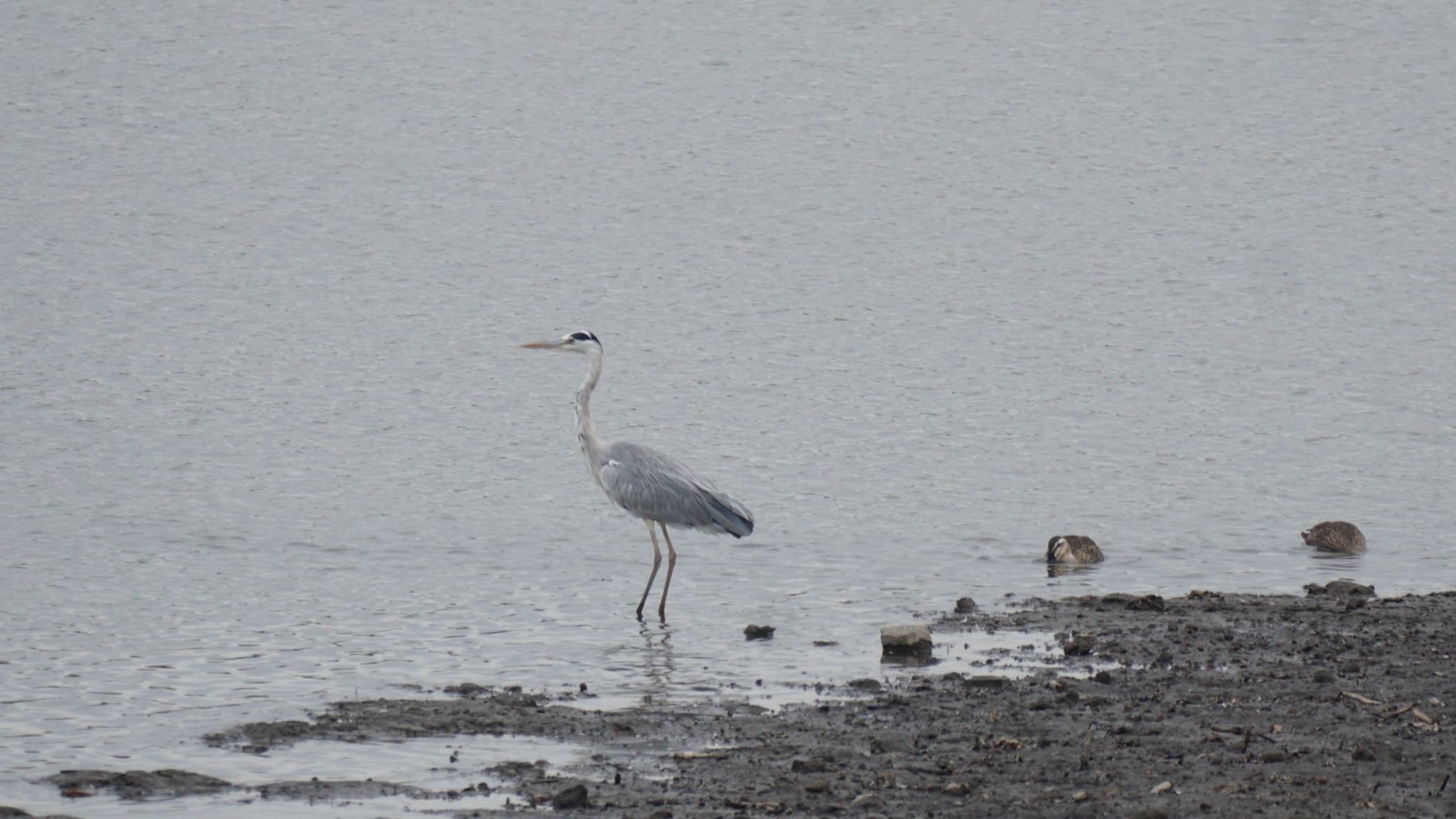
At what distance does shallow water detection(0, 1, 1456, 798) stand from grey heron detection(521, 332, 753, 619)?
0.67 m

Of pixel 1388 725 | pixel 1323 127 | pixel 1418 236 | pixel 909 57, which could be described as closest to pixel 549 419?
pixel 1388 725

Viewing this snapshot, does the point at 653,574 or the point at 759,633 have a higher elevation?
the point at 653,574

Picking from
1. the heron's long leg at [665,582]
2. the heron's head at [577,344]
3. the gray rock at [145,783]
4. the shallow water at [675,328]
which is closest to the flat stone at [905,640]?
the shallow water at [675,328]

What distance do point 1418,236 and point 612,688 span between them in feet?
113

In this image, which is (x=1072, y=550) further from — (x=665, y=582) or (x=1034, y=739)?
(x=1034, y=739)

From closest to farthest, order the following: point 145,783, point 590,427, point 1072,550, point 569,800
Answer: point 569,800
point 145,783
point 590,427
point 1072,550

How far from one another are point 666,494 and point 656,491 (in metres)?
0.10

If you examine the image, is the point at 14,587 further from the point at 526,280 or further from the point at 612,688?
the point at 526,280

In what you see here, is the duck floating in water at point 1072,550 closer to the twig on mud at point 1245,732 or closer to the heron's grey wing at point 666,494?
the heron's grey wing at point 666,494

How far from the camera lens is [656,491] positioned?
16.3 meters

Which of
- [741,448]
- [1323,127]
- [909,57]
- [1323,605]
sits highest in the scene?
[909,57]

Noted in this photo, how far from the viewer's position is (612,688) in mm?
12789

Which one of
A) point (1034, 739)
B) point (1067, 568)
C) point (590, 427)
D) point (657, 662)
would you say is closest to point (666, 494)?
point (590, 427)

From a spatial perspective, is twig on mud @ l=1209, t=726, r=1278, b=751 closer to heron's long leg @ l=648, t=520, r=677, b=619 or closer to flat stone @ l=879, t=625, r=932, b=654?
flat stone @ l=879, t=625, r=932, b=654
